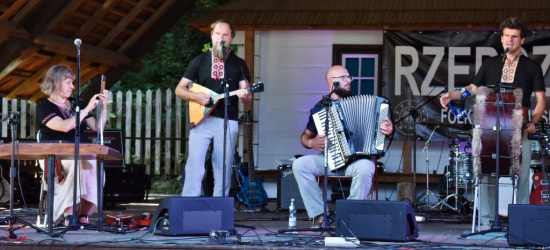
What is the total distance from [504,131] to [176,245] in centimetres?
262

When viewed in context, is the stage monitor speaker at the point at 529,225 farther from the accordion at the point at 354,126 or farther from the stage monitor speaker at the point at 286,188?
the stage monitor speaker at the point at 286,188

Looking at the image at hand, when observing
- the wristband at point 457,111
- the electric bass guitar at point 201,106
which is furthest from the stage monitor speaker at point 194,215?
the wristband at point 457,111

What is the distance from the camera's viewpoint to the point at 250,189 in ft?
35.2

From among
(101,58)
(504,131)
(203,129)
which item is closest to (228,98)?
(203,129)

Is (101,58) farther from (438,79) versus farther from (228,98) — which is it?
(228,98)

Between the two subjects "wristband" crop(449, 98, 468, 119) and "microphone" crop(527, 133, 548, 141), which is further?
"wristband" crop(449, 98, 468, 119)

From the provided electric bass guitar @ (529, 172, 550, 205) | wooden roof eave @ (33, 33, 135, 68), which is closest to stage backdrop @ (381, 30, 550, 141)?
electric bass guitar @ (529, 172, 550, 205)

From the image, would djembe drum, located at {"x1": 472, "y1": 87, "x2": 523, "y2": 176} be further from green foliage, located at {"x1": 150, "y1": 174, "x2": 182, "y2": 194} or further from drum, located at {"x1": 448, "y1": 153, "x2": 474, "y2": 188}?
green foliage, located at {"x1": 150, "y1": 174, "x2": 182, "y2": 194}

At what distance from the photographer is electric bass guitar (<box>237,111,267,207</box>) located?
1060 centimetres

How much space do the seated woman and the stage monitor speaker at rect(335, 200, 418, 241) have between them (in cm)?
203

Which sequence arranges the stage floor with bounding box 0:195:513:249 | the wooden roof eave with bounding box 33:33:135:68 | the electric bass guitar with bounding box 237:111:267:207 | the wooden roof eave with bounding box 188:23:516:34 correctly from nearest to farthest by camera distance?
1. the stage floor with bounding box 0:195:513:249
2. the electric bass guitar with bounding box 237:111:267:207
3. the wooden roof eave with bounding box 188:23:516:34
4. the wooden roof eave with bounding box 33:33:135:68

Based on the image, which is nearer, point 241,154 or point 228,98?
point 228,98

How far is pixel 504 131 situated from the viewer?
6855 millimetres

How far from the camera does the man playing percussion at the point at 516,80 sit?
23.1 feet
